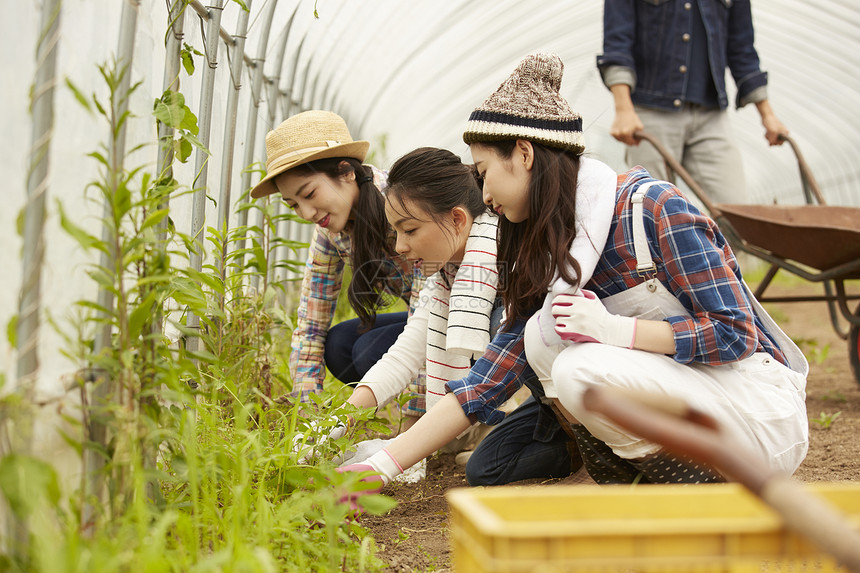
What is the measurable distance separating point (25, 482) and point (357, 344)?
1711 mm

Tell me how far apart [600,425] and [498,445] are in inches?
21.4

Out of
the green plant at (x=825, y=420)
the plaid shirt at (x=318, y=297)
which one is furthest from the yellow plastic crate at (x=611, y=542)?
the green plant at (x=825, y=420)

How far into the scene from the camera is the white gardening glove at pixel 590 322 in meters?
1.60

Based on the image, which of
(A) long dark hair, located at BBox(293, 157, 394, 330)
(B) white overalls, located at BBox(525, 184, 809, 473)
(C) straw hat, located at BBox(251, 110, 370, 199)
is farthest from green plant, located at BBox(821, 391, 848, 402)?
(C) straw hat, located at BBox(251, 110, 370, 199)

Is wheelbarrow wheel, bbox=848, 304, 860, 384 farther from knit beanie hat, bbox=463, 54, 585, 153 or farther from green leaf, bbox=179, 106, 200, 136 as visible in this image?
green leaf, bbox=179, 106, 200, 136

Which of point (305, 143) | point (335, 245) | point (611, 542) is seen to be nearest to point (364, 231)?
point (335, 245)

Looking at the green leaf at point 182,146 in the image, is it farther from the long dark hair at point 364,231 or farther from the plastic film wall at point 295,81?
the long dark hair at point 364,231

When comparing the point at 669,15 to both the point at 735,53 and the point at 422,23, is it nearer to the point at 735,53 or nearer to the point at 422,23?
the point at 735,53

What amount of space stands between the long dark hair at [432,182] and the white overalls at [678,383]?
0.58 meters

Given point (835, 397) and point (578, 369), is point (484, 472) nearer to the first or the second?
point (578, 369)

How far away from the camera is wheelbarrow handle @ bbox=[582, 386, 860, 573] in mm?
688

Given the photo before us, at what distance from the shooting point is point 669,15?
134 inches

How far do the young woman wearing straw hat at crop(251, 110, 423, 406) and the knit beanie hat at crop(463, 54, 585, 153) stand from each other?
0.78m

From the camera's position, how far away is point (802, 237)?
110 inches
